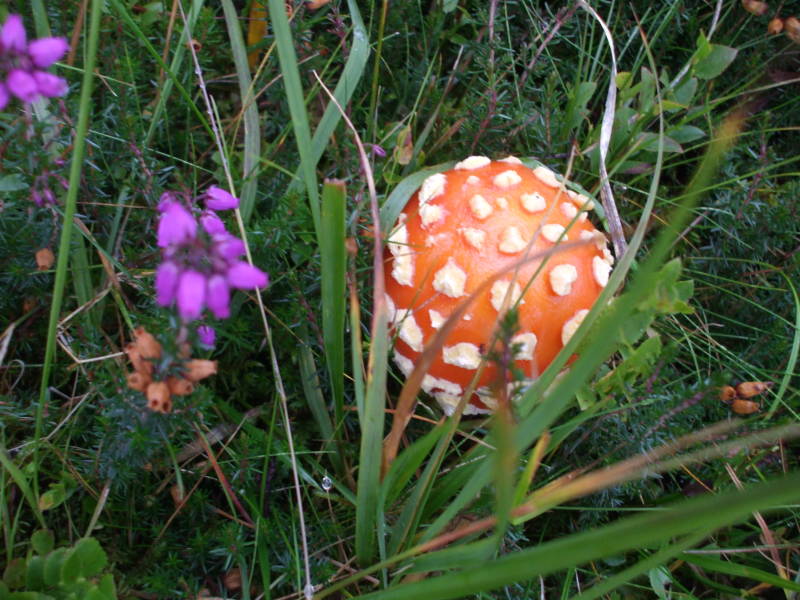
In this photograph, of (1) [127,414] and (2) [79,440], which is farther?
(2) [79,440]

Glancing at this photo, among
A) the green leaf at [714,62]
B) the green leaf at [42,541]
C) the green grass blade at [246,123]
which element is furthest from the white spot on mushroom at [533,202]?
the green leaf at [42,541]

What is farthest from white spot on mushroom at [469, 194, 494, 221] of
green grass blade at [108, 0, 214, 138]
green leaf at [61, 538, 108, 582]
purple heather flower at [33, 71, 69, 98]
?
green leaf at [61, 538, 108, 582]

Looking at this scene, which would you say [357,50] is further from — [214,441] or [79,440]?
[79,440]

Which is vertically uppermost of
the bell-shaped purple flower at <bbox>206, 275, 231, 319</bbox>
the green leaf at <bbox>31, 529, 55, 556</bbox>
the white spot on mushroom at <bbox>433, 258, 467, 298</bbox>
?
the bell-shaped purple flower at <bbox>206, 275, 231, 319</bbox>

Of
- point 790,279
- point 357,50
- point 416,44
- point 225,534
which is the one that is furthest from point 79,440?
point 790,279

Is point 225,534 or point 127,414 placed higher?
point 127,414

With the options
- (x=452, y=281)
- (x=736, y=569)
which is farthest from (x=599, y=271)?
(x=736, y=569)

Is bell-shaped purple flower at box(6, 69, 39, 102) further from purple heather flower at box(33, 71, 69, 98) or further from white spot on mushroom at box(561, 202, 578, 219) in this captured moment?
white spot on mushroom at box(561, 202, 578, 219)

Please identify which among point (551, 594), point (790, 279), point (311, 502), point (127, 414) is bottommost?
point (551, 594)
